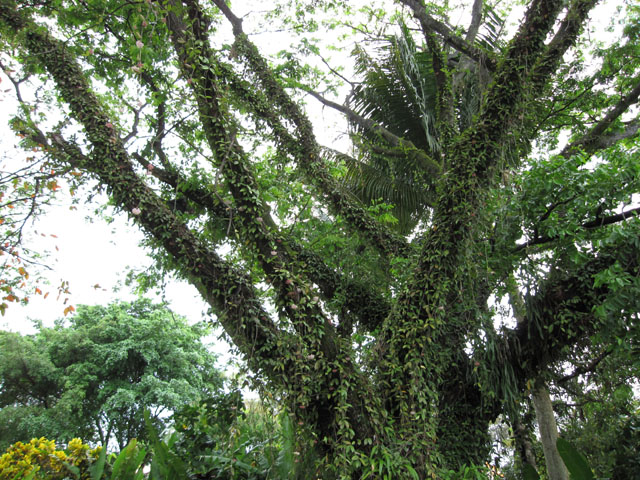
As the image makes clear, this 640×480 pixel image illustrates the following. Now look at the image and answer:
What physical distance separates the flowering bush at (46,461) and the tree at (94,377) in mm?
9906

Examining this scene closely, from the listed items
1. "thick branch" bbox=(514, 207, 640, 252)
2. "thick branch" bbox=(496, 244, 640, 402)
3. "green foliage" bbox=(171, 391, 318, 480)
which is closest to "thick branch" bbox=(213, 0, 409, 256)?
"thick branch" bbox=(496, 244, 640, 402)

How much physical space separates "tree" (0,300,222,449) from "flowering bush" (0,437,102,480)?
9.91 m

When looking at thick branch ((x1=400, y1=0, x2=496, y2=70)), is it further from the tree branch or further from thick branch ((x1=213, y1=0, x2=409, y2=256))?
the tree branch

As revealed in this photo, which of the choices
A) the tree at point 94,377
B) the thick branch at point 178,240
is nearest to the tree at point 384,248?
the thick branch at point 178,240

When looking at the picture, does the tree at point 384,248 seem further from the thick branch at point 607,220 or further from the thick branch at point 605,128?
the thick branch at point 605,128

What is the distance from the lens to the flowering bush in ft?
12.4

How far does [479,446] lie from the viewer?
4.70m

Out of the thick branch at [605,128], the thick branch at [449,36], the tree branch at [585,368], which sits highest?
the thick branch at [449,36]

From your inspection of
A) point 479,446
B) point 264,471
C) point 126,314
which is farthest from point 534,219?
point 126,314

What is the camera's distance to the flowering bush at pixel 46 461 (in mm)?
3789

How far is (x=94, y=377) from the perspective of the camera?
47.1 feet

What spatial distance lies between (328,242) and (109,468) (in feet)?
12.4

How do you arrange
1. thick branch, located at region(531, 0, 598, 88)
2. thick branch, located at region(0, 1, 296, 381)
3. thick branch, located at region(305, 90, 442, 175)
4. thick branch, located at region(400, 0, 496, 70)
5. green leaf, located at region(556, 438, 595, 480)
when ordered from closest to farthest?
thick branch, located at region(0, 1, 296, 381) < green leaf, located at region(556, 438, 595, 480) < thick branch, located at region(531, 0, 598, 88) < thick branch, located at region(400, 0, 496, 70) < thick branch, located at region(305, 90, 442, 175)

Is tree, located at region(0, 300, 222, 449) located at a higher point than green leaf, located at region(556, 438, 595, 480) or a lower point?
higher
